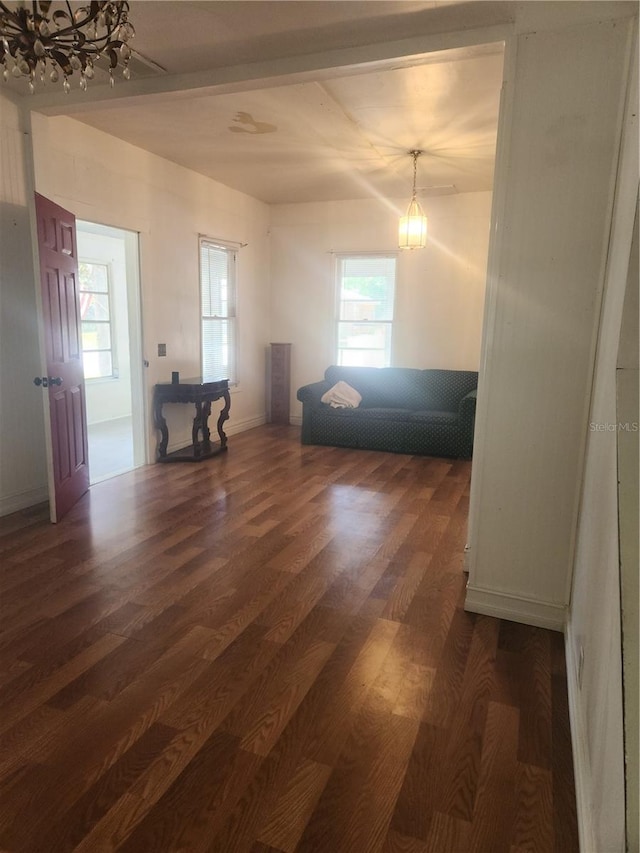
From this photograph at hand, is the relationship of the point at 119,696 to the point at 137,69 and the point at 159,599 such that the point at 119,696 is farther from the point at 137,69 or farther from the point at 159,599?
the point at 137,69

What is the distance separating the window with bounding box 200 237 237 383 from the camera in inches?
235

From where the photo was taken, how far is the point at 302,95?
349 cm

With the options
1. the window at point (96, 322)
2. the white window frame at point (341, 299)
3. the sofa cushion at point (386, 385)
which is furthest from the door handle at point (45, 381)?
the white window frame at point (341, 299)

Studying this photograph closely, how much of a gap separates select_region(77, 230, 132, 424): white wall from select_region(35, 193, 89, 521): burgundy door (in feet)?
10.4

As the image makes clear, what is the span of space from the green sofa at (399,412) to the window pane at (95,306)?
3393 millimetres

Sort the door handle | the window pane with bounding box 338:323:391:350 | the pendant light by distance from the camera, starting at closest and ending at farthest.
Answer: the door handle < the pendant light < the window pane with bounding box 338:323:391:350

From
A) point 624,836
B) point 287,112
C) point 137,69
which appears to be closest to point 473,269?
point 287,112

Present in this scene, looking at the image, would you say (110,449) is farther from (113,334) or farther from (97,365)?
(113,334)

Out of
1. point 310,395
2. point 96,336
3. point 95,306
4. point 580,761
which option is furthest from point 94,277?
point 580,761

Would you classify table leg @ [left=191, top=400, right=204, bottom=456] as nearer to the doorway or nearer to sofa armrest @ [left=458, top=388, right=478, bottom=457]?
the doorway

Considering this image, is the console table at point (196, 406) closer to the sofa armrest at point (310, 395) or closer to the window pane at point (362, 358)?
the sofa armrest at point (310, 395)

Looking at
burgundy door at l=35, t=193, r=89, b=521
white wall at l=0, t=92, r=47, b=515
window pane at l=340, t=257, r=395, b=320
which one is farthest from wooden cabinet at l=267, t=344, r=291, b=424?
white wall at l=0, t=92, r=47, b=515

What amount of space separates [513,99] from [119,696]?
112 inches

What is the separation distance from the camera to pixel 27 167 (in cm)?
372
